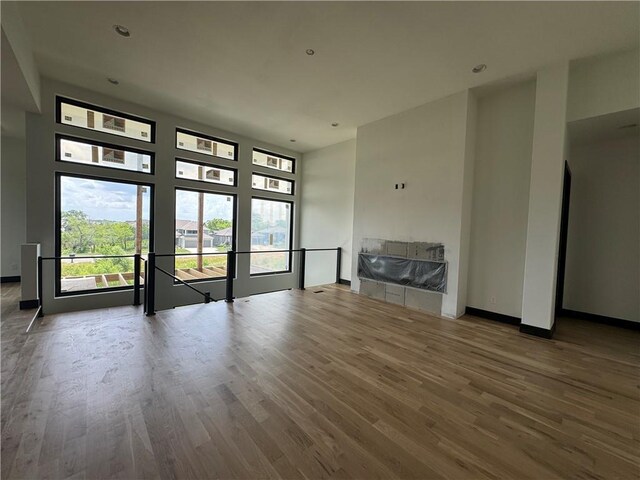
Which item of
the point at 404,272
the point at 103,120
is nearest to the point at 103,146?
the point at 103,120

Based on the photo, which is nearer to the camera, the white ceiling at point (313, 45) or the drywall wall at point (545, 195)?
the white ceiling at point (313, 45)

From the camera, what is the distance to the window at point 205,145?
17.1 feet

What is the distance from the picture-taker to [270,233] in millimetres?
6961

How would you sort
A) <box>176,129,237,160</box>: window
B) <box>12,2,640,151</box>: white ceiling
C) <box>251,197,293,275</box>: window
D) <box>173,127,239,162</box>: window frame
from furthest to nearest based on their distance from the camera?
<box>251,197,293,275</box>: window, <box>176,129,237,160</box>: window, <box>173,127,239,162</box>: window frame, <box>12,2,640,151</box>: white ceiling

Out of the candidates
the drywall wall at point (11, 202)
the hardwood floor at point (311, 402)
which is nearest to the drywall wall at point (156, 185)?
the hardwood floor at point (311, 402)

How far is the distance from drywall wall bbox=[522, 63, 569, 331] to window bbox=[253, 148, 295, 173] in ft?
17.3

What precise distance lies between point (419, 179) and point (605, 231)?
8.92ft

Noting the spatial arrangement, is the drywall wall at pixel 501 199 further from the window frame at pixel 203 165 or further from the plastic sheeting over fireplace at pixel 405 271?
the window frame at pixel 203 165

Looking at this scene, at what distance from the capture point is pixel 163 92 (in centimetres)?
410

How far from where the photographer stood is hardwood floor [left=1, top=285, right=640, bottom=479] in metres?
1.39

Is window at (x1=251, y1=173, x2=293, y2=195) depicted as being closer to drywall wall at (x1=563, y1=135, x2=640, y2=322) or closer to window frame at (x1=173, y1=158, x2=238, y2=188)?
window frame at (x1=173, y1=158, x2=238, y2=188)

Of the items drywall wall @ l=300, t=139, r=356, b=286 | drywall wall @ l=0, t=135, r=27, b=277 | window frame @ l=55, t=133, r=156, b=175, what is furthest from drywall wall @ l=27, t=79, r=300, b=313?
drywall wall @ l=0, t=135, r=27, b=277

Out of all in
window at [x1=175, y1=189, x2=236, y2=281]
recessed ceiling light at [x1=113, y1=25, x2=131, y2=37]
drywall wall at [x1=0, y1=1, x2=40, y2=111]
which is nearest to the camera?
drywall wall at [x1=0, y1=1, x2=40, y2=111]

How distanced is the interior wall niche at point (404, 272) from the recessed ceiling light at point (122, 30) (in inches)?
172
